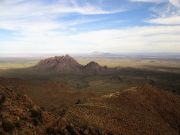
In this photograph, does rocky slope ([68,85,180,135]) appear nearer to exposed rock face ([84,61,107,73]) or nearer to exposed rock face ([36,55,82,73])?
exposed rock face ([84,61,107,73])

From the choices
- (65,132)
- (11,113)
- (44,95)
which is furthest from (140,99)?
(44,95)

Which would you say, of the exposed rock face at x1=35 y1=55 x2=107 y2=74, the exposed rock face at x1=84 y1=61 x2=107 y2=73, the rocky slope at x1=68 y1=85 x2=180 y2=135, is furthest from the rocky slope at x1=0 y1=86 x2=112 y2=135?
the exposed rock face at x1=84 y1=61 x2=107 y2=73

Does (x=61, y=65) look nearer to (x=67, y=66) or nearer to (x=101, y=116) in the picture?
(x=67, y=66)

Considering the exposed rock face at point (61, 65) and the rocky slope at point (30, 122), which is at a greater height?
the rocky slope at point (30, 122)

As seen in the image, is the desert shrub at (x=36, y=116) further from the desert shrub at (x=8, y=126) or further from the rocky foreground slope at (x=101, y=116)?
the desert shrub at (x=8, y=126)

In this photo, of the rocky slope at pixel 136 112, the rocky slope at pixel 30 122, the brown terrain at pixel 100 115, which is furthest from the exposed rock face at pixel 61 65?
the rocky slope at pixel 30 122
